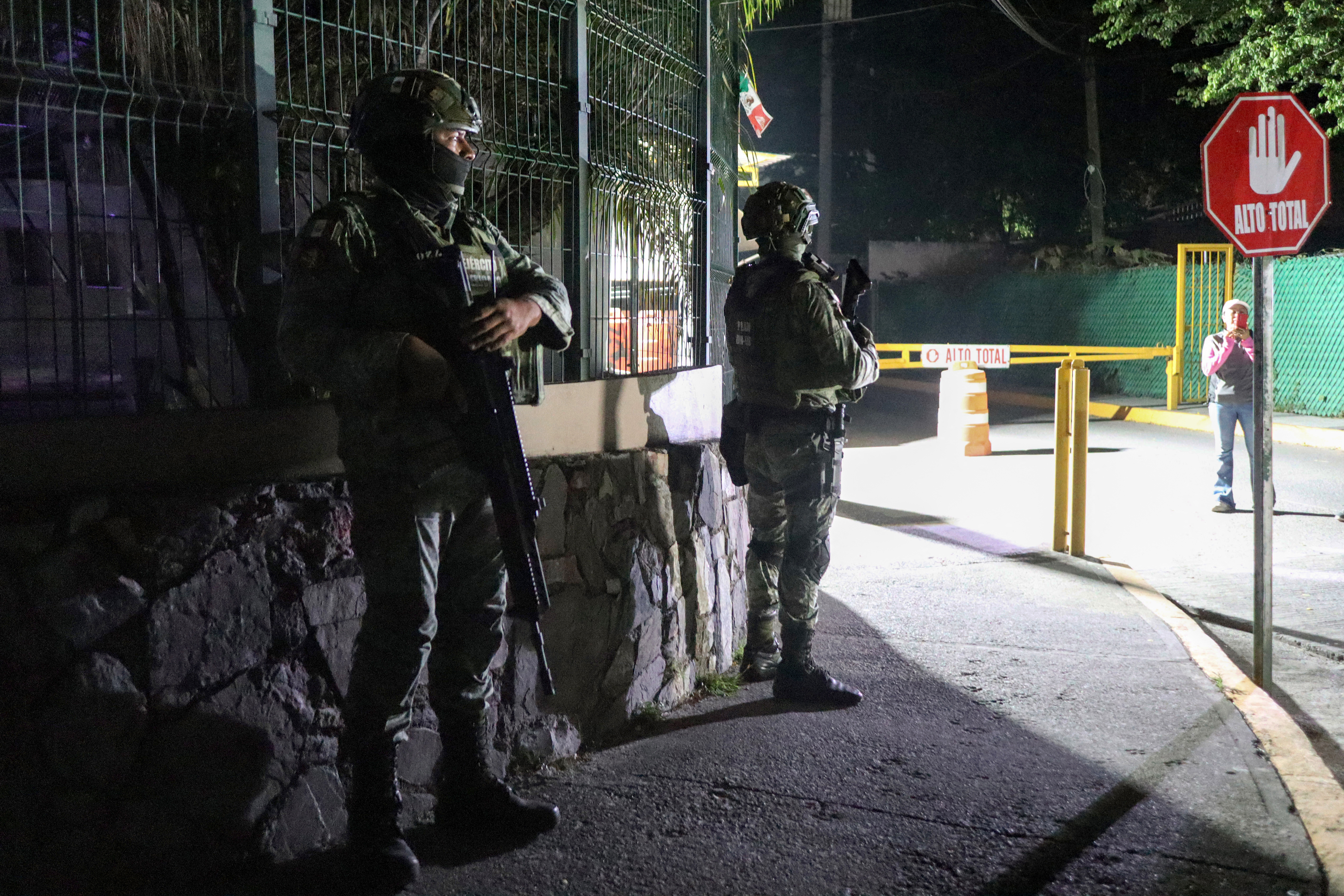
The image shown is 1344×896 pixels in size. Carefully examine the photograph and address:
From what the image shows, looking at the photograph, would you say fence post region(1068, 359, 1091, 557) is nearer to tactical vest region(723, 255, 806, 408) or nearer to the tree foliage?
tactical vest region(723, 255, 806, 408)

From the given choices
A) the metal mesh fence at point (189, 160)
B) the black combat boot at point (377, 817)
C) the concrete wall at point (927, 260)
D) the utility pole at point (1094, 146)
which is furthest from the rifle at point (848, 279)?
the concrete wall at point (927, 260)

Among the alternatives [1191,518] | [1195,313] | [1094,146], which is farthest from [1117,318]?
[1191,518]

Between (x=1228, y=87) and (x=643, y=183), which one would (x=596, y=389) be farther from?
(x=1228, y=87)

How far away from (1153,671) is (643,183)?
117 inches

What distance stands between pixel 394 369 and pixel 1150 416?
15.6 meters

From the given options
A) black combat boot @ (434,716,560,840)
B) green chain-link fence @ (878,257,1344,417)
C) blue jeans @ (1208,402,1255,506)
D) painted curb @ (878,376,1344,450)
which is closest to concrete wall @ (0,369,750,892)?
black combat boot @ (434,716,560,840)

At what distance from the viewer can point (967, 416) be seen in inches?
497

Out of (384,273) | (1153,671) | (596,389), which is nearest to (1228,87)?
(1153,671)

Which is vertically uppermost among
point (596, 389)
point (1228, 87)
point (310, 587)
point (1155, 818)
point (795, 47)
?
point (795, 47)

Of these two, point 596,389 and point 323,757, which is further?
point 596,389

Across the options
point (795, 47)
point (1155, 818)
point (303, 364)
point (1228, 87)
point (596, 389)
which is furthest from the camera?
point (795, 47)

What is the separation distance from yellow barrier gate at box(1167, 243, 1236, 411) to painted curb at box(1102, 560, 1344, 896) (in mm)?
12466

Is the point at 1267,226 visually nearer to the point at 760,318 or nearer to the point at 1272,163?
the point at 1272,163

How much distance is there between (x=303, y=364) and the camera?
9.79 ft
